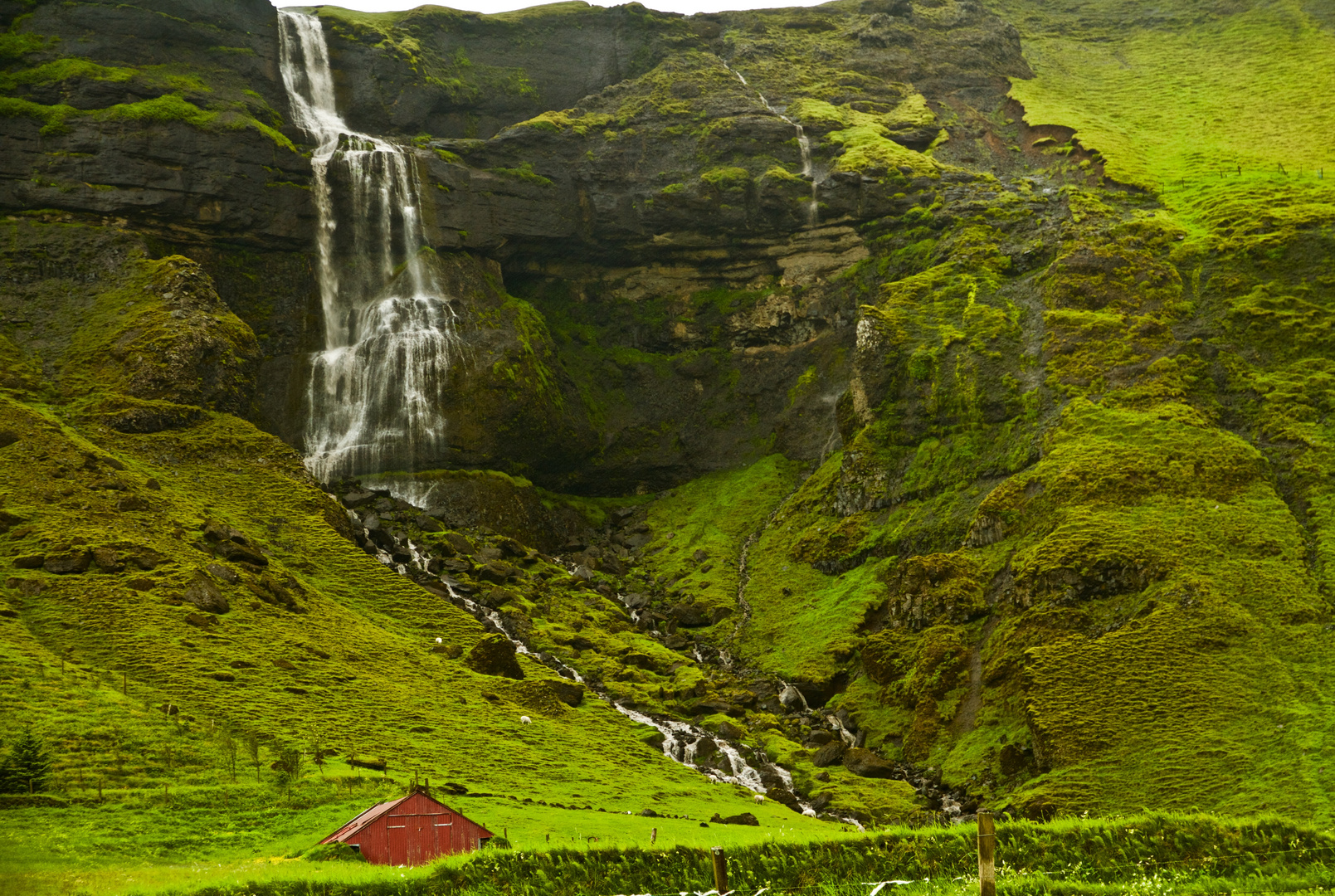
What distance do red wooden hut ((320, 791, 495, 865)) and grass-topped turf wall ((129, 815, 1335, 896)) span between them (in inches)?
302

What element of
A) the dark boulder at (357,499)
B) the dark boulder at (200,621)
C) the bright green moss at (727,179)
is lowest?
the dark boulder at (200,621)

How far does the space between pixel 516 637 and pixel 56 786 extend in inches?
1404

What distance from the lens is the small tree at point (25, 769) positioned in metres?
37.2

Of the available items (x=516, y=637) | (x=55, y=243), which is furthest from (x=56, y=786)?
(x=55, y=243)

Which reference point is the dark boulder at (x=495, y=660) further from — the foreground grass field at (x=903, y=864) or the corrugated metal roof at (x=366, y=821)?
the foreground grass field at (x=903, y=864)

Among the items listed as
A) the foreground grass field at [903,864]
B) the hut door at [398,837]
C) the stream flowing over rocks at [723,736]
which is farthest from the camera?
the stream flowing over rocks at [723,736]

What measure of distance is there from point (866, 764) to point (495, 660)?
22490 millimetres

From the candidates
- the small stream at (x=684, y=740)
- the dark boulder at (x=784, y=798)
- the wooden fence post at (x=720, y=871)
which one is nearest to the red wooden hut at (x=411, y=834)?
the wooden fence post at (x=720, y=871)

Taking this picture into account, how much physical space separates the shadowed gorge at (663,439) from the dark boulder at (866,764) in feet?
1.13

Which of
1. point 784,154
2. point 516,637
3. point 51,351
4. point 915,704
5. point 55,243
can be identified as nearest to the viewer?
point 915,704

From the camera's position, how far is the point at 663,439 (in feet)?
358

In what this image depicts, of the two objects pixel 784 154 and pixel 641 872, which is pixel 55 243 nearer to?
pixel 784 154

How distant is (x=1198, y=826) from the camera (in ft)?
78.0

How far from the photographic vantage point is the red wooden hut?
3331 centimetres
